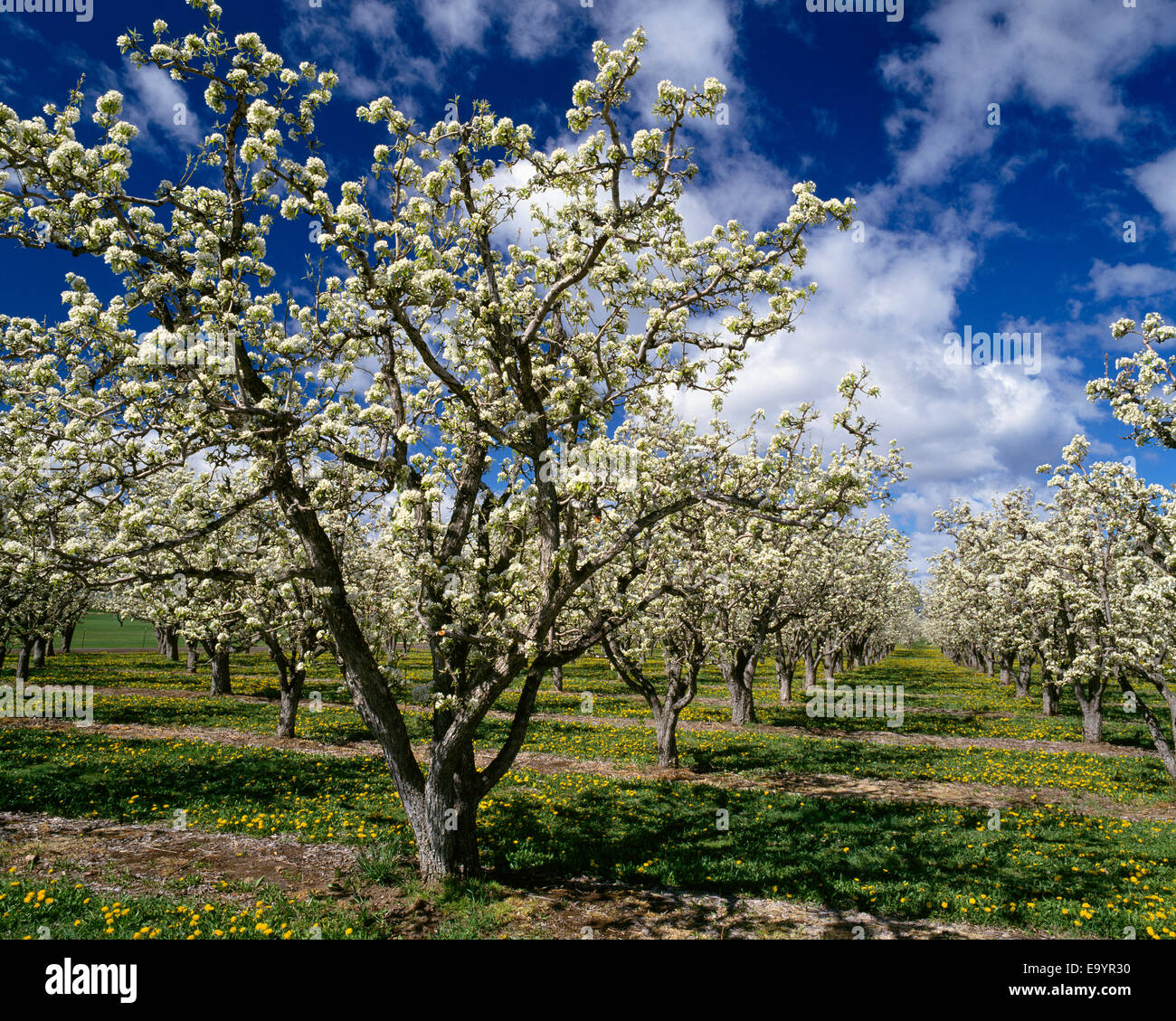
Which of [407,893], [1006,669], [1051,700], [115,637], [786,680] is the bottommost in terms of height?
[115,637]

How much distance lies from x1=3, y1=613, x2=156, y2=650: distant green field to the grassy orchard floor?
59.4 m

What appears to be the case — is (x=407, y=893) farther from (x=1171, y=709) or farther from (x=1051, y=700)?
(x=1051, y=700)

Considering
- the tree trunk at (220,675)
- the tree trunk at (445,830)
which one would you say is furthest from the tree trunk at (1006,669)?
the tree trunk at (220,675)

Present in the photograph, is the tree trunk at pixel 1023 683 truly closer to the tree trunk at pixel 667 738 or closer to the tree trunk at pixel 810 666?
the tree trunk at pixel 810 666

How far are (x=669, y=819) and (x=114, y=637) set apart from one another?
333ft

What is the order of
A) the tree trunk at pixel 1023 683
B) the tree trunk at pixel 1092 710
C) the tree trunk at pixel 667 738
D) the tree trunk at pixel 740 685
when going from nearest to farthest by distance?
1. the tree trunk at pixel 667 738
2. the tree trunk at pixel 1092 710
3. the tree trunk at pixel 740 685
4. the tree trunk at pixel 1023 683

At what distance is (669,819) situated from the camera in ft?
46.0

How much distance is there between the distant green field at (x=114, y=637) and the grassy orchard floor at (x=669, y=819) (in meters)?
59.4

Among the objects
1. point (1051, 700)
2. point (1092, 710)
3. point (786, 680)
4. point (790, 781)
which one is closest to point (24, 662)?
point (790, 781)

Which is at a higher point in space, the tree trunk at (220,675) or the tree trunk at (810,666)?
the tree trunk at (220,675)

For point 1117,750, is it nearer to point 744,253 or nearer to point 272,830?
point 744,253

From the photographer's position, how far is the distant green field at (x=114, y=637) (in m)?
73.1

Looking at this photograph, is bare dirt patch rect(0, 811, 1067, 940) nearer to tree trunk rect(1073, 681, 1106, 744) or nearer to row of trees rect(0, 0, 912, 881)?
row of trees rect(0, 0, 912, 881)

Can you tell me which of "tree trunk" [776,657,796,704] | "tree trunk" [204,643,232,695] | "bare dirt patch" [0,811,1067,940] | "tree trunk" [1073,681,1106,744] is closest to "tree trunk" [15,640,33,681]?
"tree trunk" [204,643,232,695]
